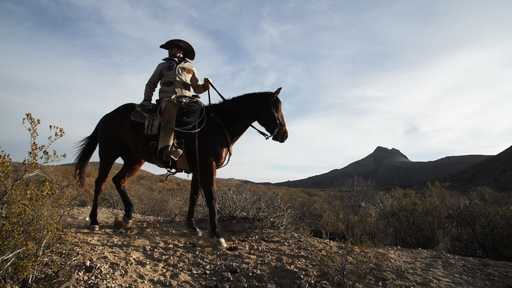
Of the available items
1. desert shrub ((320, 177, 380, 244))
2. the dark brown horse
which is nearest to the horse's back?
the dark brown horse

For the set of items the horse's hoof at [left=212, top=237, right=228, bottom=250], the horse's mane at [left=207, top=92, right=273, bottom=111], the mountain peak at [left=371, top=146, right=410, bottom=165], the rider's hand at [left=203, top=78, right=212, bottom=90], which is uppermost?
the mountain peak at [left=371, top=146, right=410, bottom=165]

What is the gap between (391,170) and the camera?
176ft

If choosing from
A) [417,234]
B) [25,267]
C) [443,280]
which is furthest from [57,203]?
[417,234]

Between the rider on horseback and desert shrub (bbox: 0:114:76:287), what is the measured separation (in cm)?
140

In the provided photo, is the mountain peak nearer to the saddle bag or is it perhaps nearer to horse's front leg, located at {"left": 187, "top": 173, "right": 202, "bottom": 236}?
horse's front leg, located at {"left": 187, "top": 173, "right": 202, "bottom": 236}

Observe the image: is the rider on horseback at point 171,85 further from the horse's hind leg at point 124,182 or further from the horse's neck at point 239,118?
the horse's hind leg at point 124,182

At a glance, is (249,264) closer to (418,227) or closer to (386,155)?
(418,227)

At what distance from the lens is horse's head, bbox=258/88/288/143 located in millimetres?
4238

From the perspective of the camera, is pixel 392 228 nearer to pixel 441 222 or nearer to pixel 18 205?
pixel 441 222

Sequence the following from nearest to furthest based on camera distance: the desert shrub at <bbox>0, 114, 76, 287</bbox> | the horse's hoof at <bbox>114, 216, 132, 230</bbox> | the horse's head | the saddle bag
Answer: the desert shrub at <bbox>0, 114, 76, 287</bbox>
the saddle bag
the horse's head
the horse's hoof at <bbox>114, 216, 132, 230</bbox>

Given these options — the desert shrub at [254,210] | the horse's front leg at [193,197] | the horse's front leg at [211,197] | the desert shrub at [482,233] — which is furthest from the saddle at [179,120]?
the desert shrub at [482,233]

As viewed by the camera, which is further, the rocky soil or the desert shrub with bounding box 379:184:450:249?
the desert shrub with bounding box 379:184:450:249

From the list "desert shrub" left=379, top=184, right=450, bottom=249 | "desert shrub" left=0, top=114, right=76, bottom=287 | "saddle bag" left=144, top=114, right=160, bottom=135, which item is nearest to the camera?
"desert shrub" left=0, top=114, right=76, bottom=287

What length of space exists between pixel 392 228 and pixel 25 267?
8.13 meters
